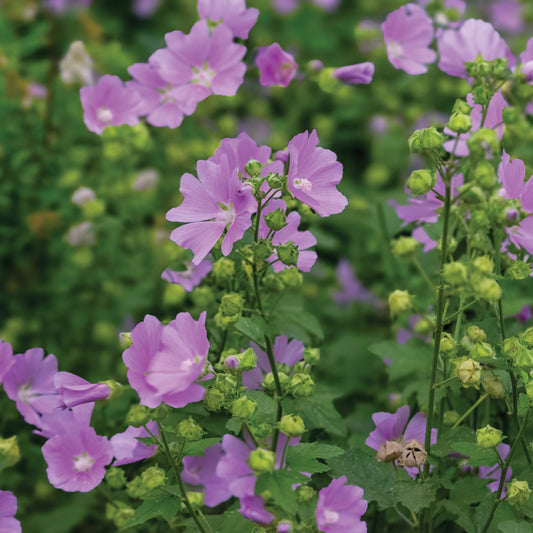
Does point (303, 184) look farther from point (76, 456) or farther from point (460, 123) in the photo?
point (76, 456)

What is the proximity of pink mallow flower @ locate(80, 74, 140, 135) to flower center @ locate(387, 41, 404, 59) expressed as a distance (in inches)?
19.2

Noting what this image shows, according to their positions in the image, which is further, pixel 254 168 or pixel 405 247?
pixel 405 247

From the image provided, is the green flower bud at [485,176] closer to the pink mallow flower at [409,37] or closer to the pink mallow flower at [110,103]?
the pink mallow flower at [409,37]

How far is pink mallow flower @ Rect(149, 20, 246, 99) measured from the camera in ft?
4.44

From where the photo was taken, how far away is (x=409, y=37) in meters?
1.51

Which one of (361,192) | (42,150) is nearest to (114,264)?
(42,150)

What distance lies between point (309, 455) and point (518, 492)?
0.30 meters

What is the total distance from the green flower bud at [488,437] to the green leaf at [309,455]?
0.66ft

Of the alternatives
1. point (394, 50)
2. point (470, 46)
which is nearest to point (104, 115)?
point (394, 50)

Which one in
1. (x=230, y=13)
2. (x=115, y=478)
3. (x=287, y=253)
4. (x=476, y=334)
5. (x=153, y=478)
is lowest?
(x=115, y=478)

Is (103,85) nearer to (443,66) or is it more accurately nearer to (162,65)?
(162,65)

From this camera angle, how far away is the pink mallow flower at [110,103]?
1.43m

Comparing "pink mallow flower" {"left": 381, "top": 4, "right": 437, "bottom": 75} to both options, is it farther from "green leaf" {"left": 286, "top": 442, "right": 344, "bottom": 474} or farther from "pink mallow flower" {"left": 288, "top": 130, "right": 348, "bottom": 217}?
"green leaf" {"left": 286, "top": 442, "right": 344, "bottom": 474}

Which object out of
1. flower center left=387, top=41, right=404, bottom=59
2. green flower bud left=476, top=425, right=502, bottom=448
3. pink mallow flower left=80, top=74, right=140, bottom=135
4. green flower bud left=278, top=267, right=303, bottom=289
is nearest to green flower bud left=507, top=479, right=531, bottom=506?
green flower bud left=476, top=425, right=502, bottom=448
